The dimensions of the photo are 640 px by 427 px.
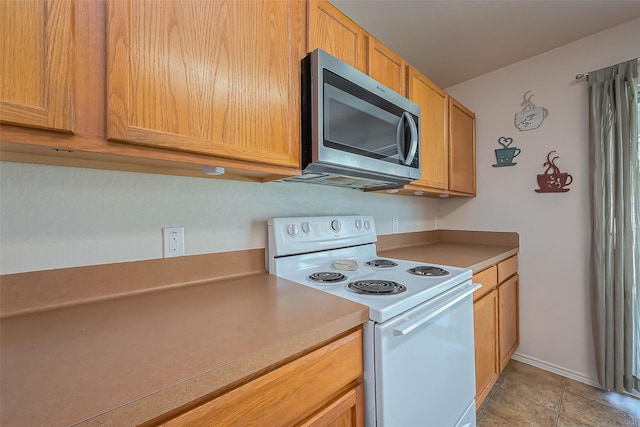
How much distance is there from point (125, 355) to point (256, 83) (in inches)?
32.9

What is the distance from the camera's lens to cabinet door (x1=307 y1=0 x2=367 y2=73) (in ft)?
3.54

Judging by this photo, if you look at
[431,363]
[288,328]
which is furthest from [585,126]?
[288,328]

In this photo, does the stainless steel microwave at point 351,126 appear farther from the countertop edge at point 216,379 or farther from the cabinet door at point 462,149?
the cabinet door at point 462,149

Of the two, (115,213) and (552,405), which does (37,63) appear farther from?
(552,405)

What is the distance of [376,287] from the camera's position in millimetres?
1012

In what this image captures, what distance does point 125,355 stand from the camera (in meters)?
0.54

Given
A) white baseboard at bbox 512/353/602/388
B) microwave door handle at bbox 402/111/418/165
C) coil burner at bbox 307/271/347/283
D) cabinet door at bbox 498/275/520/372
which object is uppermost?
microwave door handle at bbox 402/111/418/165

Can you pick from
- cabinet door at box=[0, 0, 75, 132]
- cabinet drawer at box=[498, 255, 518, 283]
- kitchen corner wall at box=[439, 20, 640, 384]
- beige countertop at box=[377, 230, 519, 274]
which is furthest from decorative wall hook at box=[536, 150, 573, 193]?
cabinet door at box=[0, 0, 75, 132]

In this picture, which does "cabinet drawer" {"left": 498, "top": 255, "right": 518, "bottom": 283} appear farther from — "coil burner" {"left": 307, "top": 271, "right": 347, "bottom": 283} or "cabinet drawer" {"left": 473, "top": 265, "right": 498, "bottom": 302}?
"coil burner" {"left": 307, "top": 271, "right": 347, "bottom": 283}

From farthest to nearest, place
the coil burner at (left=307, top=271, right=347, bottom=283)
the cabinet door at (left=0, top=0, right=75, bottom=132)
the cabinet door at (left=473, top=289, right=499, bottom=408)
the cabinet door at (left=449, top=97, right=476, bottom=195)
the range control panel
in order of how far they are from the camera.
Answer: the cabinet door at (left=449, top=97, right=476, bottom=195)
the cabinet door at (left=473, top=289, right=499, bottom=408)
the range control panel
the coil burner at (left=307, top=271, right=347, bottom=283)
the cabinet door at (left=0, top=0, right=75, bottom=132)

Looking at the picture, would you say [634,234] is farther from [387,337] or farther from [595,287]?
[387,337]

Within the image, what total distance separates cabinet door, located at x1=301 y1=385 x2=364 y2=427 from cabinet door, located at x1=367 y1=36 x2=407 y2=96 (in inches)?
53.6

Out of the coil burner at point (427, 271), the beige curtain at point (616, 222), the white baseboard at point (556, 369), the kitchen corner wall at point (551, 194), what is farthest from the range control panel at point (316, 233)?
the white baseboard at point (556, 369)

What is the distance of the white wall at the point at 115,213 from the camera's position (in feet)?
2.48
